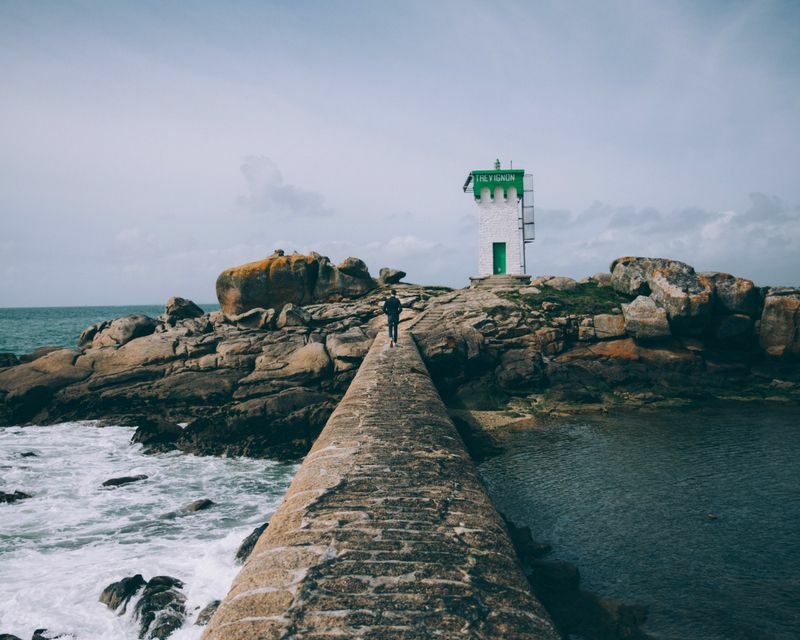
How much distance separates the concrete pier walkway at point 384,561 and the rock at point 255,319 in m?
20.7

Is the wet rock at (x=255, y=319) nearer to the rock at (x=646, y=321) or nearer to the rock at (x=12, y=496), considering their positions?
the rock at (x=12, y=496)

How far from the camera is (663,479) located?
13.2 meters

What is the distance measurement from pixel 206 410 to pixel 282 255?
1276 cm

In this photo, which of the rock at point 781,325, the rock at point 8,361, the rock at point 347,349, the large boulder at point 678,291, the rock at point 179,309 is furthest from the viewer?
the rock at point 179,309

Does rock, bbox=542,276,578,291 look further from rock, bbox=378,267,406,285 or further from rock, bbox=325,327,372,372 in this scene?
rock, bbox=325,327,372,372

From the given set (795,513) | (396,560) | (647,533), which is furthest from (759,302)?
(396,560)

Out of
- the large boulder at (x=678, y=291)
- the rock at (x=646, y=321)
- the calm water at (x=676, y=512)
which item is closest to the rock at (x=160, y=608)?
the calm water at (x=676, y=512)

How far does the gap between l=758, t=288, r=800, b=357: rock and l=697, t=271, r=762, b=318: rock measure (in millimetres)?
505

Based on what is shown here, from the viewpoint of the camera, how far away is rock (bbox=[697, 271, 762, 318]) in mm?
24688

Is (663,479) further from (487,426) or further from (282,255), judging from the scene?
(282,255)

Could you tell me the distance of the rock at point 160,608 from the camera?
7688mm

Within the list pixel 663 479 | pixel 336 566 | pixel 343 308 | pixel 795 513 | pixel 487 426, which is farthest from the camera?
pixel 343 308

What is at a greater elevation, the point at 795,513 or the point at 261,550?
the point at 261,550

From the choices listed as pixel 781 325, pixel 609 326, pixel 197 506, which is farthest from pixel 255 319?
pixel 781 325
